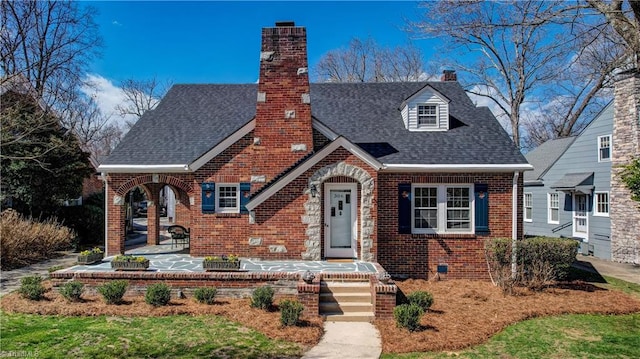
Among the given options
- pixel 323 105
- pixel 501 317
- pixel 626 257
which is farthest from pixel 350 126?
pixel 626 257

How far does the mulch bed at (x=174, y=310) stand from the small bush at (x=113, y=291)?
6.5 inches

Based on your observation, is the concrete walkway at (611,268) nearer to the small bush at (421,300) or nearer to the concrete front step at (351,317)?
the small bush at (421,300)

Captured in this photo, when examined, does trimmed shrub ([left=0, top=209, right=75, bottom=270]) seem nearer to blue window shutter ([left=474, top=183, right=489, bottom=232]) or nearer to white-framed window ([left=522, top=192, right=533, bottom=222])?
blue window shutter ([left=474, top=183, right=489, bottom=232])

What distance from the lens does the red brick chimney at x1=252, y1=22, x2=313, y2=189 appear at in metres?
12.6

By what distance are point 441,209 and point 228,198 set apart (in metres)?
6.83

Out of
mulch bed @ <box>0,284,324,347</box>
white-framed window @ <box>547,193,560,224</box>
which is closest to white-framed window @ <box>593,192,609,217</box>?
white-framed window @ <box>547,193,560,224</box>

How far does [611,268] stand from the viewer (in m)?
14.9

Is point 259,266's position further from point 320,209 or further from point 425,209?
point 425,209

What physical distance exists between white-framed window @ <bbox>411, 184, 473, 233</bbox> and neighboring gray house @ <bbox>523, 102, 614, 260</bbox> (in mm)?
8917

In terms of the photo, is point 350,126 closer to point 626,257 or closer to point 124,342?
point 124,342

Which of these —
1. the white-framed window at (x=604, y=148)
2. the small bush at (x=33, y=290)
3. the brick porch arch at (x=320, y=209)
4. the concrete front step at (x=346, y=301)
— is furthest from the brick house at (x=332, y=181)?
the white-framed window at (x=604, y=148)

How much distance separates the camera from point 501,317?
8742mm

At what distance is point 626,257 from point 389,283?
12.7 metres

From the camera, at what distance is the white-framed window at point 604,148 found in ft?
56.9
